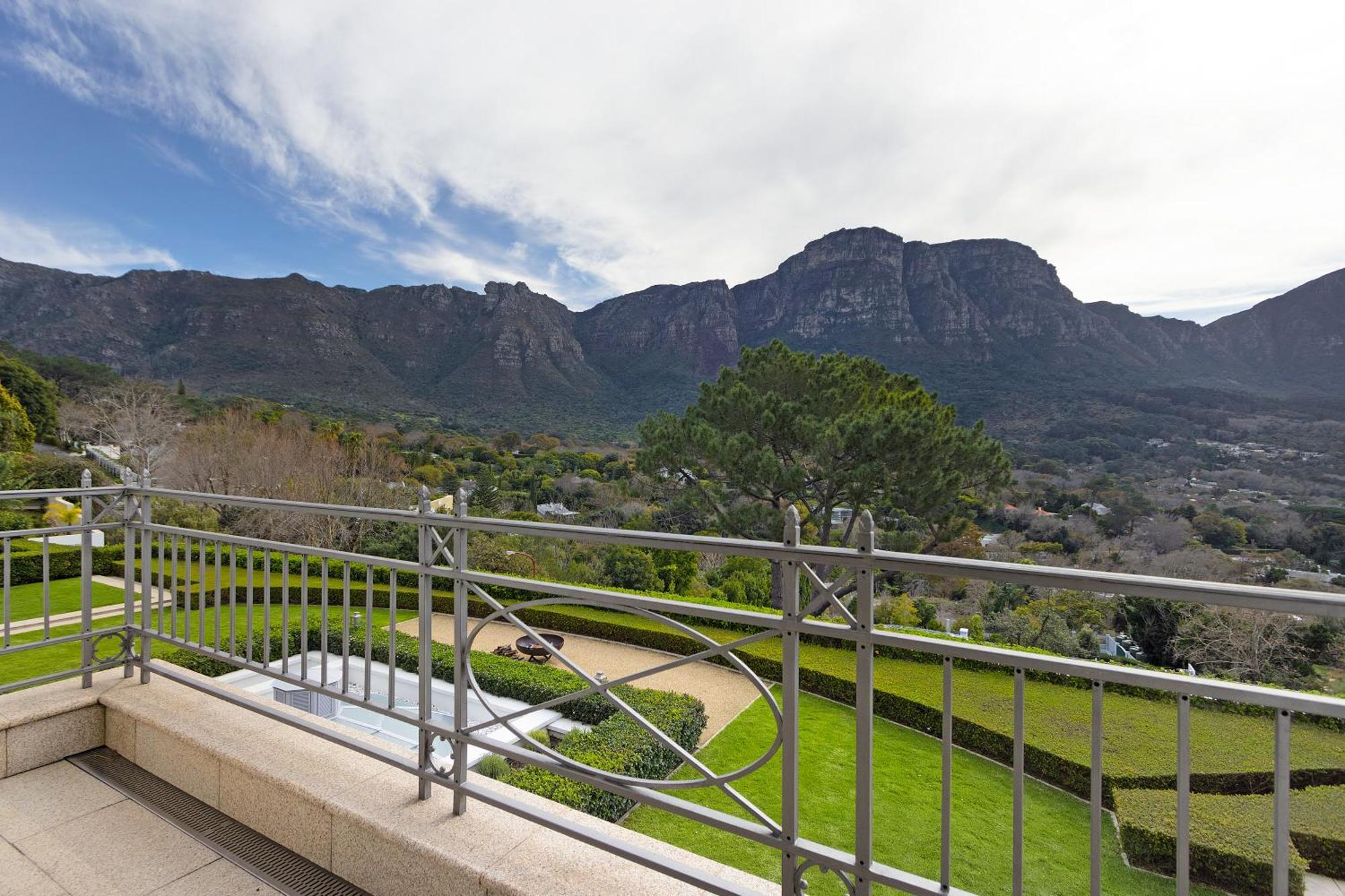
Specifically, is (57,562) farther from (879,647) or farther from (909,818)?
(909,818)

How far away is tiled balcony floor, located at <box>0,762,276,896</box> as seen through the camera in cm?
185

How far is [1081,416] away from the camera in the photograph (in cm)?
3144

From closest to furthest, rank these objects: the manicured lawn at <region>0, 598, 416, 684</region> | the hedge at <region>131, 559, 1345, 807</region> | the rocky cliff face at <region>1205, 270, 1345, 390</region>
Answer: the hedge at <region>131, 559, 1345, 807</region> → the manicured lawn at <region>0, 598, 416, 684</region> → the rocky cliff face at <region>1205, 270, 1345, 390</region>

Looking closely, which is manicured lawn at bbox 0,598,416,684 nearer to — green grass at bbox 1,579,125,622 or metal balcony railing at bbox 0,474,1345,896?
green grass at bbox 1,579,125,622

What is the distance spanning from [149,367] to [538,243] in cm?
2647

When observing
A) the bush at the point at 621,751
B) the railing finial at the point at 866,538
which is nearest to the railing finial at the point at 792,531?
the railing finial at the point at 866,538

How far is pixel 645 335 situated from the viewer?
51.0m

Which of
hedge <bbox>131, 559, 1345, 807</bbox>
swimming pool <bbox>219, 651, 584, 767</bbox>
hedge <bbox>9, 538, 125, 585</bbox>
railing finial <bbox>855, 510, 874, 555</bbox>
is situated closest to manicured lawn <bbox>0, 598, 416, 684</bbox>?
hedge <bbox>131, 559, 1345, 807</bbox>

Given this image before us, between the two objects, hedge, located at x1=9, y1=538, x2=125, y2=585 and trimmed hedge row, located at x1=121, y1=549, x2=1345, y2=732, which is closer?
trimmed hedge row, located at x1=121, y1=549, x2=1345, y2=732

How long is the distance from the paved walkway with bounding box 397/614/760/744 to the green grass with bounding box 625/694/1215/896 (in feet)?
1.22

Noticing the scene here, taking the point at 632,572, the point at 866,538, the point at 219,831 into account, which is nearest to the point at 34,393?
the point at 632,572

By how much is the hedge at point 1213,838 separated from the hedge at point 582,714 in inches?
167

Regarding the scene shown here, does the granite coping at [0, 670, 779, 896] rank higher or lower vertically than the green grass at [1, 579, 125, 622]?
higher

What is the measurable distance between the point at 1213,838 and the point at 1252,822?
0.50 metres
